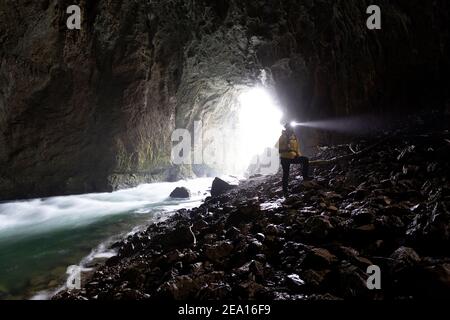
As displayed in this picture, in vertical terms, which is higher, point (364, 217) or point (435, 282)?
point (364, 217)

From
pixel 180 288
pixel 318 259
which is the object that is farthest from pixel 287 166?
pixel 180 288

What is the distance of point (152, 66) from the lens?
585 inches

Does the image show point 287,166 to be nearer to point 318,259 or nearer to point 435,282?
point 318,259

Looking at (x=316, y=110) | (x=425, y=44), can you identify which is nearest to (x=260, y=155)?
(x=316, y=110)

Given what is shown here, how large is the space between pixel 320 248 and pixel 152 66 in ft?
43.9

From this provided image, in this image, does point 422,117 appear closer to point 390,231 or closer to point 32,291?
point 390,231

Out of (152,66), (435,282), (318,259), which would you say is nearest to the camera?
(435,282)

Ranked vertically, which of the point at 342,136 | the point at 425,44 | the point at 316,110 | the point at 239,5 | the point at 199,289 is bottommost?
the point at 199,289

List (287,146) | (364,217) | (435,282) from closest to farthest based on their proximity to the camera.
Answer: (435,282)
(364,217)
(287,146)

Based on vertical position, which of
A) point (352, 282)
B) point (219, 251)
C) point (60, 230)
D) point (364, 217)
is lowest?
point (60, 230)

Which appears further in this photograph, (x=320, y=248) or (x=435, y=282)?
(x=320, y=248)

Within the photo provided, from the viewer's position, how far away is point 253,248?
3.93 m

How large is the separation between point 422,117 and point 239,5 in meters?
7.76

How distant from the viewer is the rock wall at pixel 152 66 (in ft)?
33.0
